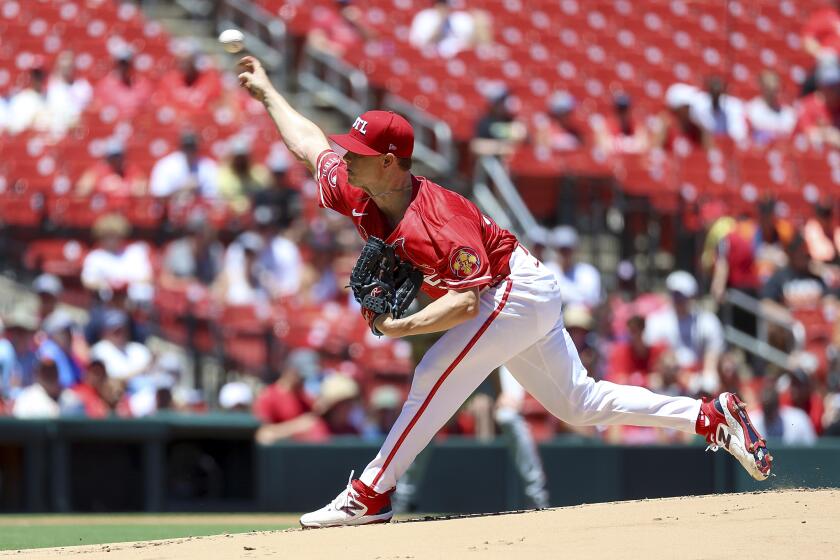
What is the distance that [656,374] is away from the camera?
1007 cm

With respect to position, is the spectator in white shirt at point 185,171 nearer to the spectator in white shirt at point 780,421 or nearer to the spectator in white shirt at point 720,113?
the spectator in white shirt at point 780,421

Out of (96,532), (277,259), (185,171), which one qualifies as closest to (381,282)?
(96,532)

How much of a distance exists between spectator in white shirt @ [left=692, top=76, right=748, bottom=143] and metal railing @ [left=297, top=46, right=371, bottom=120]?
123 inches

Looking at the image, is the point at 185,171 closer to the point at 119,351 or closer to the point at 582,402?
the point at 119,351

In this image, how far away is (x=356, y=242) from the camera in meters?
11.2

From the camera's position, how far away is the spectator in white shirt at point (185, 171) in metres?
11.9

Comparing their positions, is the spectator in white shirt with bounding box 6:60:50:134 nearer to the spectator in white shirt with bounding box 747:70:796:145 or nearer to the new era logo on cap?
the spectator in white shirt with bounding box 747:70:796:145

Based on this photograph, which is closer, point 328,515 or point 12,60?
point 328,515

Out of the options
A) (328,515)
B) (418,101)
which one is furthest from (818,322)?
(328,515)

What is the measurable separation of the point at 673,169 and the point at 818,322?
7.36ft

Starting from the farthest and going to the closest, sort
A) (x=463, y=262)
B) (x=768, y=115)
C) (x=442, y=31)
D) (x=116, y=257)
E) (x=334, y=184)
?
1. (x=442, y=31)
2. (x=768, y=115)
3. (x=116, y=257)
4. (x=334, y=184)
5. (x=463, y=262)

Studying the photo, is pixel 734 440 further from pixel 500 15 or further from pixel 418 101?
pixel 500 15

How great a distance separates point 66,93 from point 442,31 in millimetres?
4009

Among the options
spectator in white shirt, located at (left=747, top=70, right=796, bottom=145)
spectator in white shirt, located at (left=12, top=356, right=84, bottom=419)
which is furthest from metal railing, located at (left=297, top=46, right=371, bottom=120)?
spectator in white shirt, located at (left=12, top=356, right=84, bottom=419)
